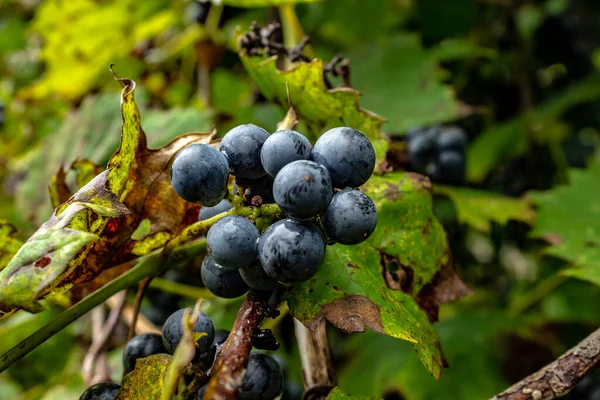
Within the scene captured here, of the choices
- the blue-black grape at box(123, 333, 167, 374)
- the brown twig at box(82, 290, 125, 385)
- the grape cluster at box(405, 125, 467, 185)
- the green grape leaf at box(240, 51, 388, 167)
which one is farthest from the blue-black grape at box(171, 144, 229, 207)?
the grape cluster at box(405, 125, 467, 185)

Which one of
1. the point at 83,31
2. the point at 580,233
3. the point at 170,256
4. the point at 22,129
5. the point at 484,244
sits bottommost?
the point at 484,244

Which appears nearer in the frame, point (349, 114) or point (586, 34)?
point (349, 114)

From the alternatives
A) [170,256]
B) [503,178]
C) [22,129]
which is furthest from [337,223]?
[22,129]

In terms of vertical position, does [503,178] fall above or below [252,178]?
below

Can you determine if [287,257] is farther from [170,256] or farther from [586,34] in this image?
[586,34]

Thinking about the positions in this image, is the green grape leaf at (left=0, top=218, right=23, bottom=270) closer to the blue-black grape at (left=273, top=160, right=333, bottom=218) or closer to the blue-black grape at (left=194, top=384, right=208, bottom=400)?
the blue-black grape at (left=194, top=384, right=208, bottom=400)
